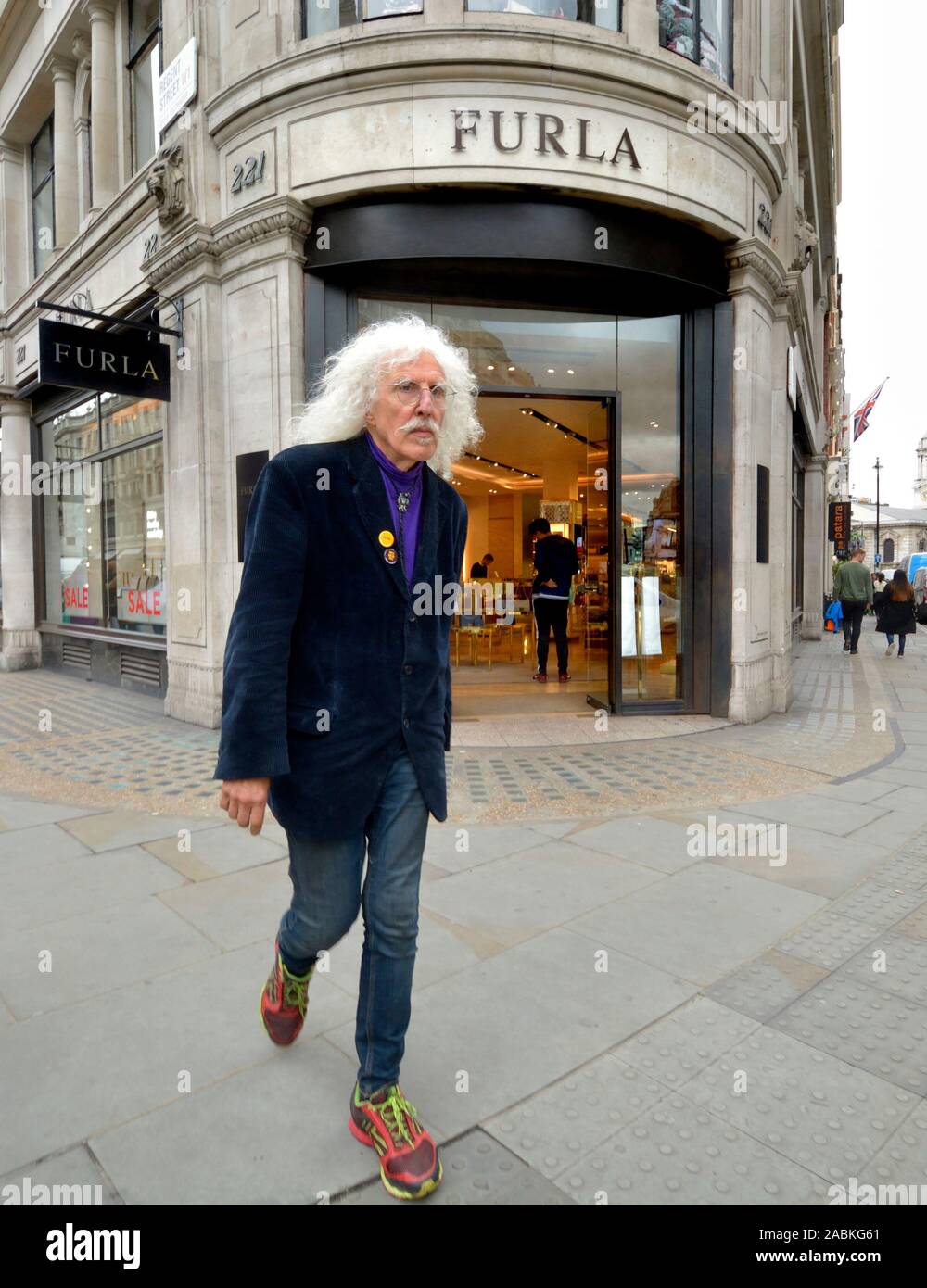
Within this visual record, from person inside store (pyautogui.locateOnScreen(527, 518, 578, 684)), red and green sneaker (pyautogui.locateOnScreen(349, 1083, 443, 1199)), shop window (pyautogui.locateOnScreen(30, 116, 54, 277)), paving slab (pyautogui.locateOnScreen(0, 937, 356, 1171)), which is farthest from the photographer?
shop window (pyautogui.locateOnScreen(30, 116, 54, 277))

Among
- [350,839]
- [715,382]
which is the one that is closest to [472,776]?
[350,839]

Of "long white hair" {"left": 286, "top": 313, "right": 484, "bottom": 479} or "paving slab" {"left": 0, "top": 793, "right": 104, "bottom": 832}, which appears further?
"paving slab" {"left": 0, "top": 793, "right": 104, "bottom": 832}

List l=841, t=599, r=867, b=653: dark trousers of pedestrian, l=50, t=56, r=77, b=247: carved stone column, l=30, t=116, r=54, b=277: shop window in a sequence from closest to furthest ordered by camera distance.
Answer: l=50, t=56, r=77, b=247: carved stone column → l=30, t=116, r=54, b=277: shop window → l=841, t=599, r=867, b=653: dark trousers of pedestrian

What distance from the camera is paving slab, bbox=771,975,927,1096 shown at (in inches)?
97.3

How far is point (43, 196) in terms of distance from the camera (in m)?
13.5

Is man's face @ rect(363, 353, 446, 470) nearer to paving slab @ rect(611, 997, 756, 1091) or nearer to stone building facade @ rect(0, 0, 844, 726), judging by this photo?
paving slab @ rect(611, 997, 756, 1091)

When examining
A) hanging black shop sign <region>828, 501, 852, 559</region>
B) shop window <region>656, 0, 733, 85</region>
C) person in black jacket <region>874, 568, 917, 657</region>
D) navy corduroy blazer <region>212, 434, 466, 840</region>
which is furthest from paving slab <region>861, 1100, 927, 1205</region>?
hanging black shop sign <region>828, 501, 852, 559</region>

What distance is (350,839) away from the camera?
6.88ft

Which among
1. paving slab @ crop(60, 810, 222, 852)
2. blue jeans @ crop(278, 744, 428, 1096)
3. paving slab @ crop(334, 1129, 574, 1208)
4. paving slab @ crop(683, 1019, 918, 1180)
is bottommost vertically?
paving slab @ crop(683, 1019, 918, 1180)

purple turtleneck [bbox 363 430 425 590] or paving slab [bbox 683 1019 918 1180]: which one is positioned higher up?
purple turtleneck [bbox 363 430 425 590]

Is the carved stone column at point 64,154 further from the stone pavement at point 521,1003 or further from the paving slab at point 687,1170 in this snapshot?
the paving slab at point 687,1170

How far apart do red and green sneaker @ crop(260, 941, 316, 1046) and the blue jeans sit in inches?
12.8

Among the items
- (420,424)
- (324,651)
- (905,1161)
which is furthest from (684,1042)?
(420,424)

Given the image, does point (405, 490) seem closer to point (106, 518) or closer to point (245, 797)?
point (245, 797)
